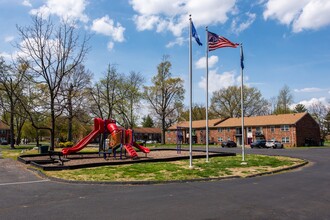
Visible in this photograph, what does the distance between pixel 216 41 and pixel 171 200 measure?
11756 millimetres

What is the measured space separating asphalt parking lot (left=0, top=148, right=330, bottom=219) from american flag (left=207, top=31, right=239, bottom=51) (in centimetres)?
863

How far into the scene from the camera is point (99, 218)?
22.8 ft

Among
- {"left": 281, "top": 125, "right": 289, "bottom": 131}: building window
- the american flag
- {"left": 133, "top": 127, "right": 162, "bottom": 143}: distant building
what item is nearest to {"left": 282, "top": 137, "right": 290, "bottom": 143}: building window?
{"left": 281, "top": 125, "right": 289, "bottom": 131}: building window

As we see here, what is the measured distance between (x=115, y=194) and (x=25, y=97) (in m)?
39.0

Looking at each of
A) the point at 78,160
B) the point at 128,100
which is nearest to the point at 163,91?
the point at 128,100

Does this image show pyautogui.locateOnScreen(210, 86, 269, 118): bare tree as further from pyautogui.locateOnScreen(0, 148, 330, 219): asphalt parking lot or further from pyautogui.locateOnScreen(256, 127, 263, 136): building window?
pyautogui.locateOnScreen(0, 148, 330, 219): asphalt parking lot

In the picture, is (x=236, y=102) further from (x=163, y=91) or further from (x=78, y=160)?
(x=78, y=160)

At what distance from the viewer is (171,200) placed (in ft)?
29.1

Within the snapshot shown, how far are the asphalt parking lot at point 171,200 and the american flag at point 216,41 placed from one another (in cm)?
863

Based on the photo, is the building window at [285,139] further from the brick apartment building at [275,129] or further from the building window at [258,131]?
the building window at [258,131]

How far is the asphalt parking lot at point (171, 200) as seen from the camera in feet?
23.9

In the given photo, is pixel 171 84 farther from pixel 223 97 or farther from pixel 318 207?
pixel 318 207

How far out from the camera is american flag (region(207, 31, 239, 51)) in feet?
59.3

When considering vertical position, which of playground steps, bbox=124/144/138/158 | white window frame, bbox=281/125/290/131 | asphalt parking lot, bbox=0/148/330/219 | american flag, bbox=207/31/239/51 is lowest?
asphalt parking lot, bbox=0/148/330/219
